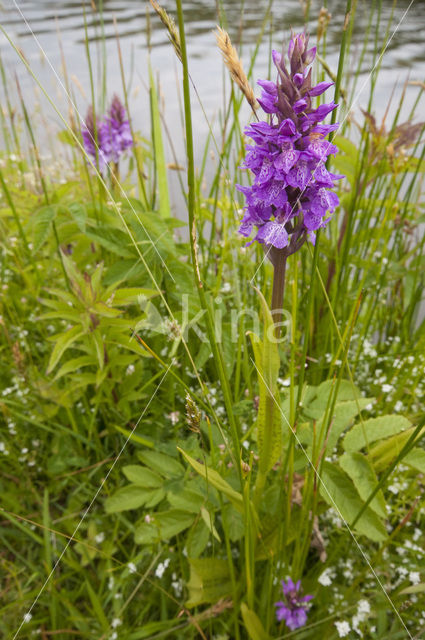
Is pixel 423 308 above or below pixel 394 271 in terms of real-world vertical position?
below

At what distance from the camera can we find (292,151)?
1027 millimetres

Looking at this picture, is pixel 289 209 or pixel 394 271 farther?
pixel 394 271

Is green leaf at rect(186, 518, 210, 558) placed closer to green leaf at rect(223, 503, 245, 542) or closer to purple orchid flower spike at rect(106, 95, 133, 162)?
green leaf at rect(223, 503, 245, 542)

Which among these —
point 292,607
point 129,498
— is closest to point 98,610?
point 129,498

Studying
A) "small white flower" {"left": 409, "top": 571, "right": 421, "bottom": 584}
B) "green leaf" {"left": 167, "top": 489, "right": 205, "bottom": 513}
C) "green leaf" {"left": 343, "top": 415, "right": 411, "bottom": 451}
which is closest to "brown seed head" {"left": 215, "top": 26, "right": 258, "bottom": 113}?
"green leaf" {"left": 343, "top": 415, "right": 411, "bottom": 451}

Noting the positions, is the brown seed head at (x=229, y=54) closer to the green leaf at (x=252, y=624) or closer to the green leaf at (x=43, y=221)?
the green leaf at (x=43, y=221)

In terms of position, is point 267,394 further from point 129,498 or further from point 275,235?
point 129,498

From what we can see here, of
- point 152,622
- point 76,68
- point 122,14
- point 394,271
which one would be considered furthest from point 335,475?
point 122,14

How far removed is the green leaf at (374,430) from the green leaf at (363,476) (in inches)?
2.0

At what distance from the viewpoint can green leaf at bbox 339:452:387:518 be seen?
127 centimetres

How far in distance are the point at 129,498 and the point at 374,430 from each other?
80cm

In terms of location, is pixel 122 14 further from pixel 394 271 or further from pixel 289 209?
pixel 289 209

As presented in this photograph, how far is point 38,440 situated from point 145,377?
53 centimetres

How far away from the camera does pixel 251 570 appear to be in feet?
4.37
